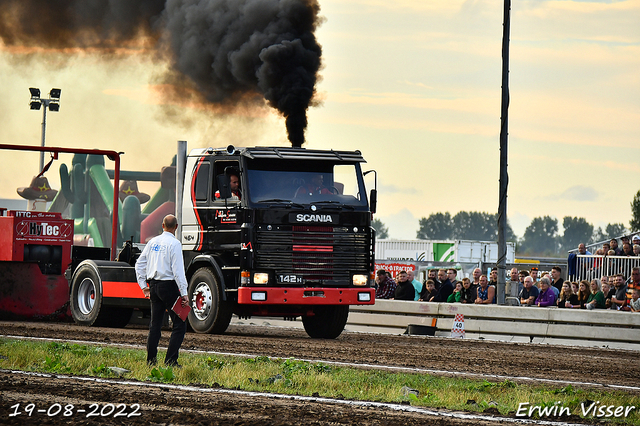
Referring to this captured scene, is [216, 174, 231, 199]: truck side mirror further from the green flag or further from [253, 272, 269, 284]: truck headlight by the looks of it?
the green flag

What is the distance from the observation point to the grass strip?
8.44 m

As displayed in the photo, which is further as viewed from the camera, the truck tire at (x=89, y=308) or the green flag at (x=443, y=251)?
the green flag at (x=443, y=251)

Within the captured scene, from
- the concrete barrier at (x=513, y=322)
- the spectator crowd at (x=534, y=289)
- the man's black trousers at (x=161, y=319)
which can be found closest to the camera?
the man's black trousers at (x=161, y=319)

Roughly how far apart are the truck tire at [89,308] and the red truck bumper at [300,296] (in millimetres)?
3521

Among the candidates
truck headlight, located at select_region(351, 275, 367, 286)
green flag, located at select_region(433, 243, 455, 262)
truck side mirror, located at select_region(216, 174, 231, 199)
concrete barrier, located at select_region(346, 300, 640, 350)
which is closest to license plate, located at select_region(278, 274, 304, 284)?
truck headlight, located at select_region(351, 275, 367, 286)

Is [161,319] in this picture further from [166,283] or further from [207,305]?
[207,305]

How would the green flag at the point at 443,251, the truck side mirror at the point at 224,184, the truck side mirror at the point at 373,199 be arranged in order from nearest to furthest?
1. the truck side mirror at the point at 224,184
2. the truck side mirror at the point at 373,199
3. the green flag at the point at 443,251

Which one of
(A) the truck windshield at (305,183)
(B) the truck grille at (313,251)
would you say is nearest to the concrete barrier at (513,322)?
(B) the truck grille at (313,251)

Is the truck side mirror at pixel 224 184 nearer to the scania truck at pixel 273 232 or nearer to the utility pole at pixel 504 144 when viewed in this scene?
the scania truck at pixel 273 232

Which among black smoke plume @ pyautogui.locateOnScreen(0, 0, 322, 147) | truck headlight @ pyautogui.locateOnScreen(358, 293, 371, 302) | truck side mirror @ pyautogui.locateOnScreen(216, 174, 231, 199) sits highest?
Answer: black smoke plume @ pyautogui.locateOnScreen(0, 0, 322, 147)

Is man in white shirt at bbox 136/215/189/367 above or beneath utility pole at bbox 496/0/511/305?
beneath

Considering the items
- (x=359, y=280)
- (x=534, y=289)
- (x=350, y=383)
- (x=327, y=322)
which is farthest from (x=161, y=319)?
(x=534, y=289)

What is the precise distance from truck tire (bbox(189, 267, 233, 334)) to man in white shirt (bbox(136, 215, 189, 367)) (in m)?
5.14

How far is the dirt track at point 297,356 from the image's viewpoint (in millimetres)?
7145
